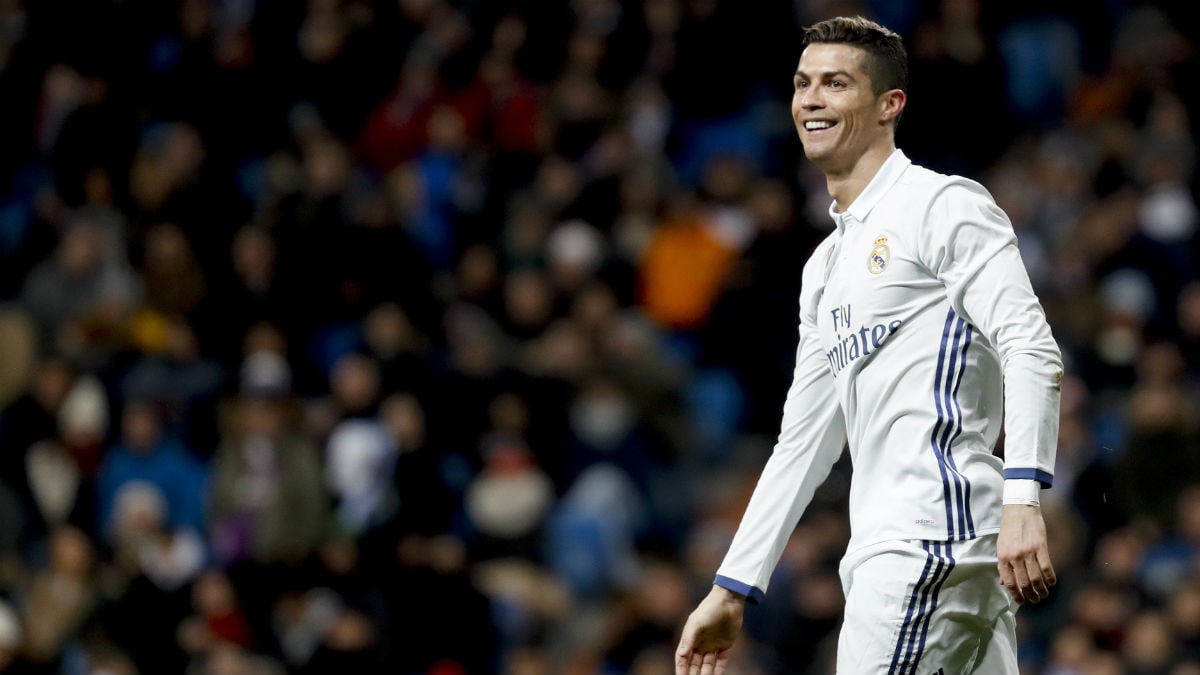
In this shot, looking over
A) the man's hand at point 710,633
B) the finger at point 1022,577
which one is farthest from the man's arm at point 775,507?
the finger at point 1022,577

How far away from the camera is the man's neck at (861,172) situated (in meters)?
4.36

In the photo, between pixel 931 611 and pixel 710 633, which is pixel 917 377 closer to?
pixel 931 611

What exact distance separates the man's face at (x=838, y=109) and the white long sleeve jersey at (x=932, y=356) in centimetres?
9

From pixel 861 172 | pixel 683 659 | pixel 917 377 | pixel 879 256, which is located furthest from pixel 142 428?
pixel 917 377

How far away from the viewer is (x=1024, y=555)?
3578 mm

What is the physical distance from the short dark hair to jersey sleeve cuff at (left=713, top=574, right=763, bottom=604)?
1.22m

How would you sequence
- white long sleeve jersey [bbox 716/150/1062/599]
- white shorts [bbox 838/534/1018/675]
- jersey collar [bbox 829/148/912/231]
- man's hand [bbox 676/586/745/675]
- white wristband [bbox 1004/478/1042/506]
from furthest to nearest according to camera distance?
man's hand [bbox 676/586/745/675] < jersey collar [bbox 829/148/912/231] < white shorts [bbox 838/534/1018/675] < white long sleeve jersey [bbox 716/150/1062/599] < white wristband [bbox 1004/478/1042/506]

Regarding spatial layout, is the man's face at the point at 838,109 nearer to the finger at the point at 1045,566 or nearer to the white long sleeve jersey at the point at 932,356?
the white long sleeve jersey at the point at 932,356

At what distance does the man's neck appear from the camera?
171 inches

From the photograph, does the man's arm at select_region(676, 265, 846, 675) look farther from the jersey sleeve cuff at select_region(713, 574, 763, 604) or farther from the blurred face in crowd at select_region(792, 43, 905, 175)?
the blurred face in crowd at select_region(792, 43, 905, 175)

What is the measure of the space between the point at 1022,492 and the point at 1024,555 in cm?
15

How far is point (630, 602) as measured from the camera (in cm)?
1029

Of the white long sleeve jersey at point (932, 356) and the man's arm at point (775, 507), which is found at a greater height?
the white long sleeve jersey at point (932, 356)

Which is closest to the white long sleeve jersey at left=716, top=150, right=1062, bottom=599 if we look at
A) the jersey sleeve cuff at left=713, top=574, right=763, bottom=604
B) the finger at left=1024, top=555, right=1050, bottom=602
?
the finger at left=1024, top=555, right=1050, bottom=602
